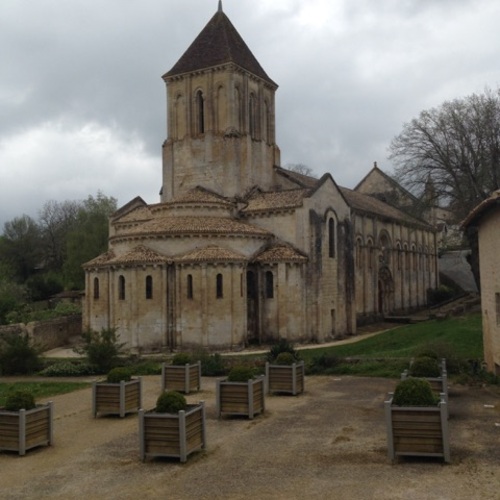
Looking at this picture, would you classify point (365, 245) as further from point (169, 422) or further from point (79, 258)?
point (169, 422)

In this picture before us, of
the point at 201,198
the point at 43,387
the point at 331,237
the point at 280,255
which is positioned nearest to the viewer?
the point at 43,387

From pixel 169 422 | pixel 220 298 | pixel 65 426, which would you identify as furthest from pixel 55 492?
pixel 220 298

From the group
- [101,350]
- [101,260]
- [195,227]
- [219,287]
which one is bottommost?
[101,350]

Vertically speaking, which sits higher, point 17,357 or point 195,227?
point 195,227

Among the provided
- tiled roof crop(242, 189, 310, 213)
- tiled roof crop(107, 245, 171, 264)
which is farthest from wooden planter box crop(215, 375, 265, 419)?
tiled roof crop(242, 189, 310, 213)

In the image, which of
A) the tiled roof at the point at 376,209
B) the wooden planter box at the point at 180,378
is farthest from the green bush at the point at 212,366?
the tiled roof at the point at 376,209

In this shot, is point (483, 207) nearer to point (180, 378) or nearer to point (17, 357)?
point (180, 378)

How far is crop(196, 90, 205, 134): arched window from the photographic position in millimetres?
39062

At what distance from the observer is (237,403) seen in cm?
Answer: 1442

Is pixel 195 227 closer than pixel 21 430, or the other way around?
pixel 21 430

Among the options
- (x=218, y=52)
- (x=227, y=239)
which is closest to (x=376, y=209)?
(x=218, y=52)

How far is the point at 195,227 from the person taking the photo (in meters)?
32.2

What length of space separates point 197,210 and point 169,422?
939 inches

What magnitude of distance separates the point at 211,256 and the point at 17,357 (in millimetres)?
10680
